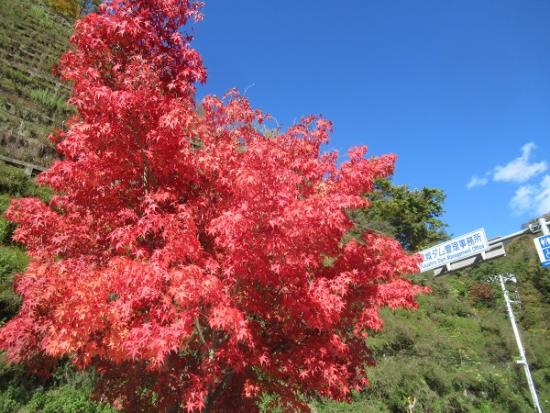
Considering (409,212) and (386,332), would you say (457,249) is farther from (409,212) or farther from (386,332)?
(409,212)

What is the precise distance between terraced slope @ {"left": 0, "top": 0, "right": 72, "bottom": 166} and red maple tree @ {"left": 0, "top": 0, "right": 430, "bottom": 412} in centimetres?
894

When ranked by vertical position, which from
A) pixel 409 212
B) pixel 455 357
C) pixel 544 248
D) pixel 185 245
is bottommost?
pixel 455 357

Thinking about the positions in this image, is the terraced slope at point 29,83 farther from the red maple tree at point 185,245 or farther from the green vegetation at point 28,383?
the red maple tree at point 185,245

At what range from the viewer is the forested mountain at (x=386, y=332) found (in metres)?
8.41

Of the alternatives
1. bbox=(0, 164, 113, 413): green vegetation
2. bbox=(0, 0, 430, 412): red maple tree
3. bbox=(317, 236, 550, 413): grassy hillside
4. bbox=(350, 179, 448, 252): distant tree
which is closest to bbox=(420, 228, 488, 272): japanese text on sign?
bbox=(317, 236, 550, 413): grassy hillside

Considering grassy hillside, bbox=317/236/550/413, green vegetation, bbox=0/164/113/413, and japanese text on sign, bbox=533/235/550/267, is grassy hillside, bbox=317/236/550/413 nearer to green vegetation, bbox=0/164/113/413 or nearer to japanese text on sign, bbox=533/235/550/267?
green vegetation, bbox=0/164/113/413

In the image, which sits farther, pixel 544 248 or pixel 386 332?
pixel 386 332

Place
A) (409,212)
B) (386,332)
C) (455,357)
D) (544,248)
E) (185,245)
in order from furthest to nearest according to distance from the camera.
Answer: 1. (409,212)
2. (455,357)
3. (386,332)
4. (544,248)
5. (185,245)

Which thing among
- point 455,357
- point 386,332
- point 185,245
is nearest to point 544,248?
point 185,245

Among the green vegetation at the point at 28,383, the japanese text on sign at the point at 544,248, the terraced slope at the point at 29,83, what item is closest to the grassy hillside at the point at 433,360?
the green vegetation at the point at 28,383

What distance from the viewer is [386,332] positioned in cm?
1584

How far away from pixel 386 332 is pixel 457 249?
5.88 meters

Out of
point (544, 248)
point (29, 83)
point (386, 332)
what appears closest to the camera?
point (544, 248)

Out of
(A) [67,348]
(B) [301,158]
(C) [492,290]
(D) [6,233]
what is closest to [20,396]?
(D) [6,233]
